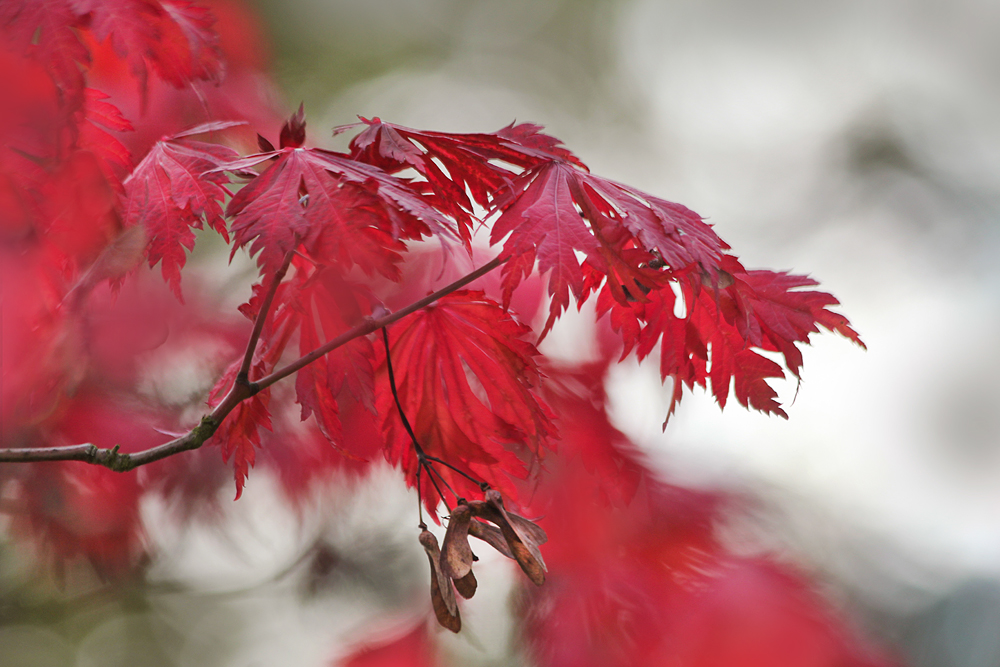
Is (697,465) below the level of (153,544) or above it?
above

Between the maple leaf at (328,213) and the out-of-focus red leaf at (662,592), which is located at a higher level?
the maple leaf at (328,213)

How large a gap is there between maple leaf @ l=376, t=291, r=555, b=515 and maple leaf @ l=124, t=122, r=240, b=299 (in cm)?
24

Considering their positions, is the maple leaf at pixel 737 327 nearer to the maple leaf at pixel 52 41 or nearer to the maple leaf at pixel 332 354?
the maple leaf at pixel 332 354

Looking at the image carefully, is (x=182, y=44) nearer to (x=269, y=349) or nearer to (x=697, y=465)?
(x=269, y=349)

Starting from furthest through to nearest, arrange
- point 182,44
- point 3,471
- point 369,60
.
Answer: point 369,60
point 3,471
point 182,44

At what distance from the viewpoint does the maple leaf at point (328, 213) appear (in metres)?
0.49

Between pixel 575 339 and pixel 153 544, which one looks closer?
pixel 575 339

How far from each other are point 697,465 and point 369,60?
183 cm

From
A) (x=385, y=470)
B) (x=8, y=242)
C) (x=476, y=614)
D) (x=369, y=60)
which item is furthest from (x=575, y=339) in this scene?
(x=369, y=60)

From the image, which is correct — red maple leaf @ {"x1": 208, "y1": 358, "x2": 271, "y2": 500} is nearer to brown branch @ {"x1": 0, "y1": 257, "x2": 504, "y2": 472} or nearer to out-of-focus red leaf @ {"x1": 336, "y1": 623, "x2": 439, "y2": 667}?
brown branch @ {"x1": 0, "y1": 257, "x2": 504, "y2": 472}

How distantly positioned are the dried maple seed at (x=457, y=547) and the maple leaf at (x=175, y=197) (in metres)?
0.33

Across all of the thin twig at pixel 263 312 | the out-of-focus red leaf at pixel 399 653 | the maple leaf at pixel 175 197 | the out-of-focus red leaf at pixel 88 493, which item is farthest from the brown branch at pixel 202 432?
the out-of-focus red leaf at pixel 399 653

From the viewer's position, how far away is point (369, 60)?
2289 millimetres

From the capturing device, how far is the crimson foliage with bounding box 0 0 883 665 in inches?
20.6
